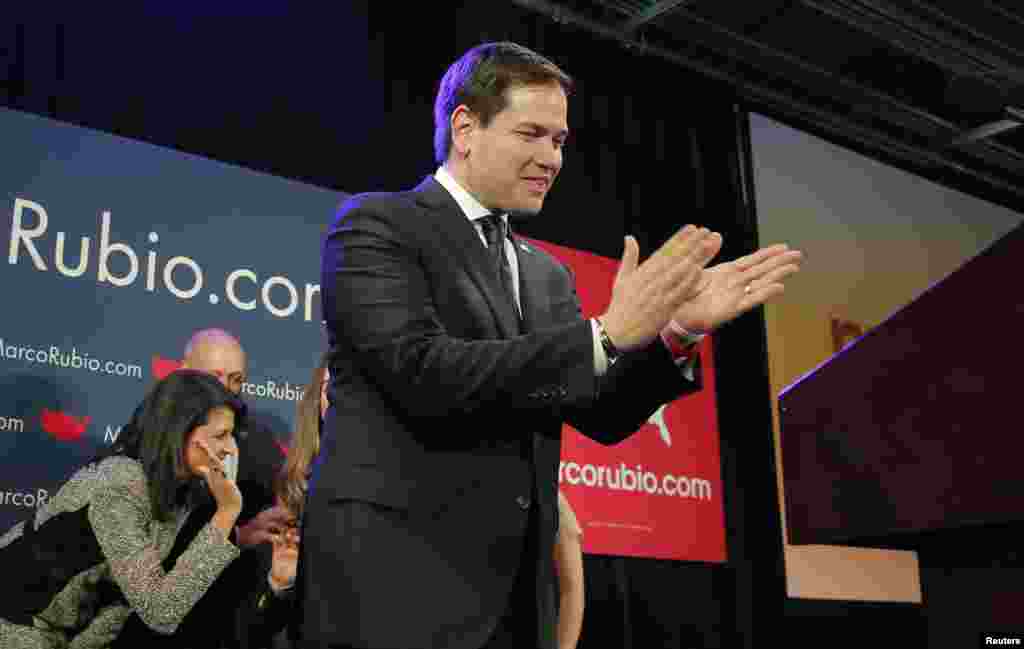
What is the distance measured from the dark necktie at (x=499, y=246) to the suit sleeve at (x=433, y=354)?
0.13m

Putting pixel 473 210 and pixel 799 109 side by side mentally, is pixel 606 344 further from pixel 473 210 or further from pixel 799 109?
pixel 799 109

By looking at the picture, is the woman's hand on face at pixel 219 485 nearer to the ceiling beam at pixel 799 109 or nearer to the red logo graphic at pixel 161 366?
the red logo graphic at pixel 161 366

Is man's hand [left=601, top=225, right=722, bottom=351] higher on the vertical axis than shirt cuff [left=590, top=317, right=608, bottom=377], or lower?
higher

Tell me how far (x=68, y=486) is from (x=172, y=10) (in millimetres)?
2077

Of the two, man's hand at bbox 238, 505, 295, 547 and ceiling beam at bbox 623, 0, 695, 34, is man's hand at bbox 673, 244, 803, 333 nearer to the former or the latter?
man's hand at bbox 238, 505, 295, 547

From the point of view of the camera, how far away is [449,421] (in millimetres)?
1385

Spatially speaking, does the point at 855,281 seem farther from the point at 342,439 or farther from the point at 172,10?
the point at 342,439

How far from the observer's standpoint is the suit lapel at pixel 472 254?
59.3 inches

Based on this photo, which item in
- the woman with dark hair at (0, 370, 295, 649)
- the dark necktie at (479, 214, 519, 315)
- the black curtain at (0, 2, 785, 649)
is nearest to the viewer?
the dark necktie at (479, 214, 519, 315)

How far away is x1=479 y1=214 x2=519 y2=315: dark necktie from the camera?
1566mm

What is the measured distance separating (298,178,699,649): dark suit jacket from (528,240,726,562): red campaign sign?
123 inches

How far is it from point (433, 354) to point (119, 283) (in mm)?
2559

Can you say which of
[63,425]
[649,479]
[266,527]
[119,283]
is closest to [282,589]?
[266,527]

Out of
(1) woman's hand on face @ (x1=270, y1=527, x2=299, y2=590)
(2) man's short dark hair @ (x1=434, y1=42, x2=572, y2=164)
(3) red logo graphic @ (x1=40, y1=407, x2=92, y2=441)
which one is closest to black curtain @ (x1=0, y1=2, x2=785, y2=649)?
(3) red logo graphic @ (x1=40, y1=407, x2=92, y2=441)
